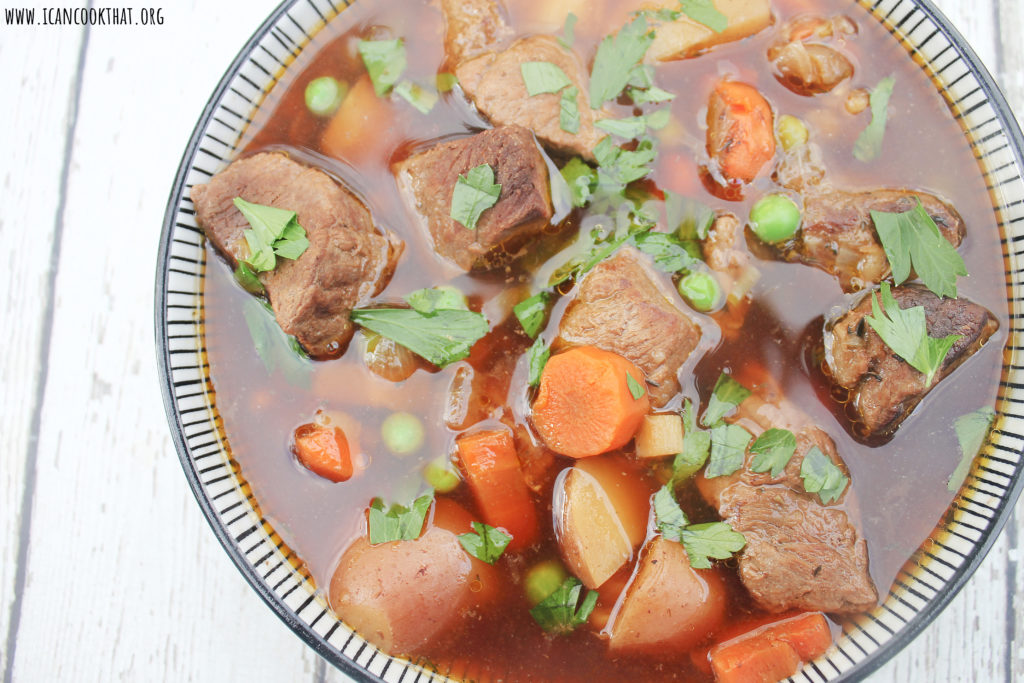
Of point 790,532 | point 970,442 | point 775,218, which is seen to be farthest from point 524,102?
point 970,442

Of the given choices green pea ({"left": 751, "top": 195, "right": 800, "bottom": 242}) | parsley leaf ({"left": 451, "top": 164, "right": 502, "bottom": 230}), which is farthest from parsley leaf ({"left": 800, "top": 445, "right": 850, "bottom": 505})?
parsley leaf ({"left": 451, "top": 164, "right": 502, "bottom": 230})

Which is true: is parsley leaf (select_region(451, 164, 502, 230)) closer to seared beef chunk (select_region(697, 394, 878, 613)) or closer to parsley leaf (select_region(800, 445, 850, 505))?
seared beef chunk (select_region(697, 394, 878, 613))

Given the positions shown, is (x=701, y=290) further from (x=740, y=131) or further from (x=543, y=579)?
(x=543, y=579)

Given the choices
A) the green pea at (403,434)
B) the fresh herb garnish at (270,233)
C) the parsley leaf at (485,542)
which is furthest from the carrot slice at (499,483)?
the fresh herb garnish at (270,233)

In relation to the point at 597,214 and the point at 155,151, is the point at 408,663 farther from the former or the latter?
the point at 155,151

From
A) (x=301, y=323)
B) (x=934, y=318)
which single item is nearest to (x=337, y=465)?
(x=301, y=323)
